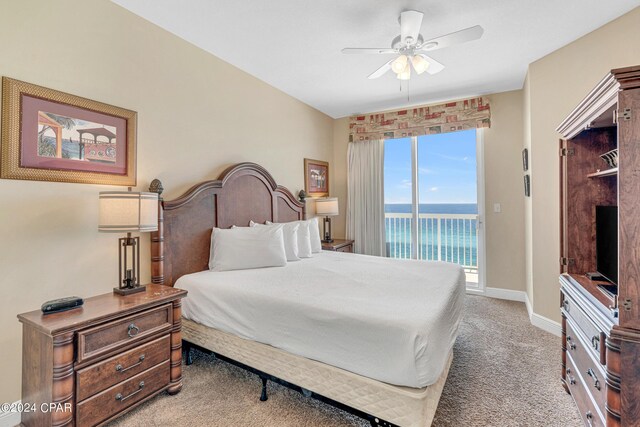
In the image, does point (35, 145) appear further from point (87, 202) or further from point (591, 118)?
point (591, 118)

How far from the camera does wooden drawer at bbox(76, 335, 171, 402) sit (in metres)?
1.55

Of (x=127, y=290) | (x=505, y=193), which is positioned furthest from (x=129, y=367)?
(x=505, y=193)

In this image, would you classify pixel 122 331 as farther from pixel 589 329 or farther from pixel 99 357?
pixel 589 329

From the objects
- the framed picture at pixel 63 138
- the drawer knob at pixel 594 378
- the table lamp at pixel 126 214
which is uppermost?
the framed picture at pixel 63 138

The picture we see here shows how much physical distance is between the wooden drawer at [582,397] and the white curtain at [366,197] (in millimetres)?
2911

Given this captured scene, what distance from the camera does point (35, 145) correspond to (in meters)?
1.81

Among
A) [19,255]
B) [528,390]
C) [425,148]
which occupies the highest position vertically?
[425,148]

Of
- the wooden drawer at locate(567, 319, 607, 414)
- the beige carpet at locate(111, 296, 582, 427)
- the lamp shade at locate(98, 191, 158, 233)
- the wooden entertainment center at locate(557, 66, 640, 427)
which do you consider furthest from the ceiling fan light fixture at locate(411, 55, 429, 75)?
the beige carpet at locate(111, 296, 582, 427)

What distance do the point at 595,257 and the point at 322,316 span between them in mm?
1870

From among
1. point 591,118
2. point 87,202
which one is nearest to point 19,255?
→ point 87,202

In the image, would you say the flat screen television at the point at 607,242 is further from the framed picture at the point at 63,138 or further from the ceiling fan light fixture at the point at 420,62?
the framed picture at the point at 63,138

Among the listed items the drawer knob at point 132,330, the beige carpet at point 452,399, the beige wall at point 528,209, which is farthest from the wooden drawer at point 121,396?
the beige wall at point 528,209

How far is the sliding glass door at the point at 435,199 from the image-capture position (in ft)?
14.3

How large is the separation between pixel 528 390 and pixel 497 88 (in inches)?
139
